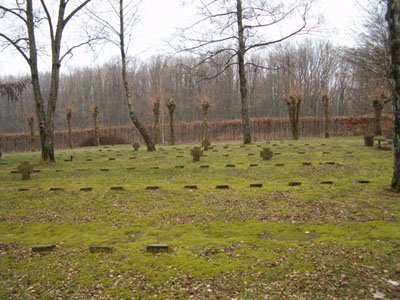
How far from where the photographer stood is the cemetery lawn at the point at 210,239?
3338 mm

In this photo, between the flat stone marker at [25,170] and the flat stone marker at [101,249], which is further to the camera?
the flat stone marker at [25,170]

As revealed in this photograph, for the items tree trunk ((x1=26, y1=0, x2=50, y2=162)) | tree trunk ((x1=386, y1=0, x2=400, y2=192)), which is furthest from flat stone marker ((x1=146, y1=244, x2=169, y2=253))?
tree trunk ((x1=26, y1=0, x2=50, y2=162))

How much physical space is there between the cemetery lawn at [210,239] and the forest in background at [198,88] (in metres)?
31.1

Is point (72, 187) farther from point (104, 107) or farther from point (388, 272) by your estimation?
point (104, 107)

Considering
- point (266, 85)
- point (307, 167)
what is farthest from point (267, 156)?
point (266, 85)

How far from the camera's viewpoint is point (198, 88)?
4966cm

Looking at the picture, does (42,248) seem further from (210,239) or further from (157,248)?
(210,239)

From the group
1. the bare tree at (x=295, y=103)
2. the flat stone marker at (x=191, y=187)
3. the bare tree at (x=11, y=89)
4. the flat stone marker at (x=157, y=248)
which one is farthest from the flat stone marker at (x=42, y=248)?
the bare tree at (x=295, y=103)

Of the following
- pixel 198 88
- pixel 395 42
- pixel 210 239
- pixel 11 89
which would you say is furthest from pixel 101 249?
pixel 198 88

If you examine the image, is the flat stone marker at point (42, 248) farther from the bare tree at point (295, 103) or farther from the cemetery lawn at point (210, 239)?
the bare tree at point (295, 103)

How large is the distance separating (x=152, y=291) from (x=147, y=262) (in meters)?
0.63

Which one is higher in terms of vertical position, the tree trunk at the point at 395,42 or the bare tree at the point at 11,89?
the bare tree at the point at 11,89

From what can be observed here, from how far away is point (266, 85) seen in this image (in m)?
49.7

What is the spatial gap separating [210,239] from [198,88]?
4615cm
